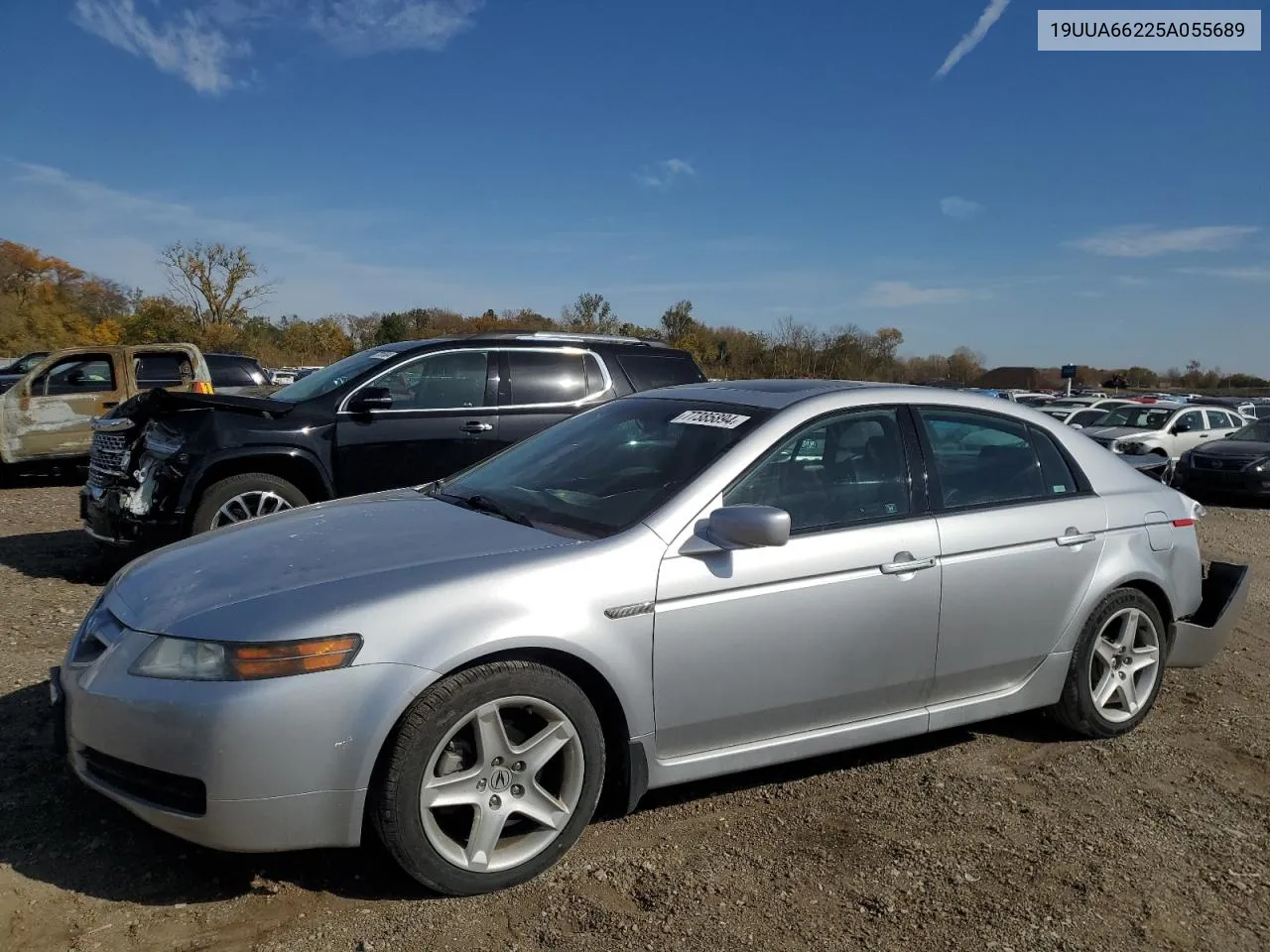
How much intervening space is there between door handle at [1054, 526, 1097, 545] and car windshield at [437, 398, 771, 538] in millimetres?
1437

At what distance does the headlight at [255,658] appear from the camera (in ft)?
8.75

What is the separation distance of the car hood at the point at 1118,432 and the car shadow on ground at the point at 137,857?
1655 cm

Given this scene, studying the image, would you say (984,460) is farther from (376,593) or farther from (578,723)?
(376,593)

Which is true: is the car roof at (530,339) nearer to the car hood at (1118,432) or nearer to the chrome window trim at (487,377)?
the chrome window trim at (487,377)

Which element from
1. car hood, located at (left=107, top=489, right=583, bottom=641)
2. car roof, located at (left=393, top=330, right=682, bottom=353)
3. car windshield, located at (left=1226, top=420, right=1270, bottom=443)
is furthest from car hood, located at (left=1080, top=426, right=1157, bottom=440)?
car hood, located at (left=107, top=489, right=583, bottom=641)

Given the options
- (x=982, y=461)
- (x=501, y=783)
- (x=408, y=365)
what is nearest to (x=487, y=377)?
(x=408, y=365)

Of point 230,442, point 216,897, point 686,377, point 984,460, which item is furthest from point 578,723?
point 686,377

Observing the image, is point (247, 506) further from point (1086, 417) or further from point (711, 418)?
point (1086, 417)

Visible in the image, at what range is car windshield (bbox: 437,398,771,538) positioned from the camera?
3.44 metres

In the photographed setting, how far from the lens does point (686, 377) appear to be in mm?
7789

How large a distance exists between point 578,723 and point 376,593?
741 mm

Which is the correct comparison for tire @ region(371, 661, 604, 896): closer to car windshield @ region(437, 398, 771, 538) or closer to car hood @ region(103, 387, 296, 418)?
car windshield @ region(437, 398, 771, 538)

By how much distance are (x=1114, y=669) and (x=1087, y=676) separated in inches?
8.5

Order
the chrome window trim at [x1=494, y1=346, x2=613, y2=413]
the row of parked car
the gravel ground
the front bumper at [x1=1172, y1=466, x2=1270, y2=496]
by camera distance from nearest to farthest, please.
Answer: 1. the gravel ground
2. the row of parked car
3. the chrome window trim at [x1=494, y1=346, x2=613, y2=413]
4. the front bumper at [x1=1172, y1=466, x2=1270, y2=496]
